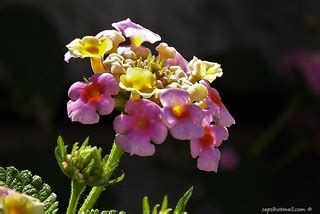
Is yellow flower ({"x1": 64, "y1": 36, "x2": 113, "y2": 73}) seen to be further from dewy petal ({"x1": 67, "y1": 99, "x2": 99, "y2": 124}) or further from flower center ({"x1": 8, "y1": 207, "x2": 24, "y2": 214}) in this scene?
flower center ({"x1": 8, "y1": 207, "x2": 24, "y2": 214})

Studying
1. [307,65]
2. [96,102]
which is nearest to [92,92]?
[96,102]

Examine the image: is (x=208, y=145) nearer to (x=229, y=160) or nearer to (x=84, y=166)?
(x=84, y=166)

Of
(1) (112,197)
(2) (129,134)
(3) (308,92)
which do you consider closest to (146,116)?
(2) (129,134)

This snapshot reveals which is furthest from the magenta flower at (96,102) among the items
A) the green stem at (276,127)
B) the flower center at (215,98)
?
the green stem at (276,127)

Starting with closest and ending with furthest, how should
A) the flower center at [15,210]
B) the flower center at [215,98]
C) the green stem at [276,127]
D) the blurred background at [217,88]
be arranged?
the flower center at [15,210] < the flower center at [215,98] < the blurred background at [217,88] < the green stem at [276,127]

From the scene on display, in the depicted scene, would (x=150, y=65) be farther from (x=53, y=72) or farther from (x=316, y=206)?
(x=316, y=206)

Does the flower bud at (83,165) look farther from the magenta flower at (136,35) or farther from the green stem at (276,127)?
the green stem at (276,127)
